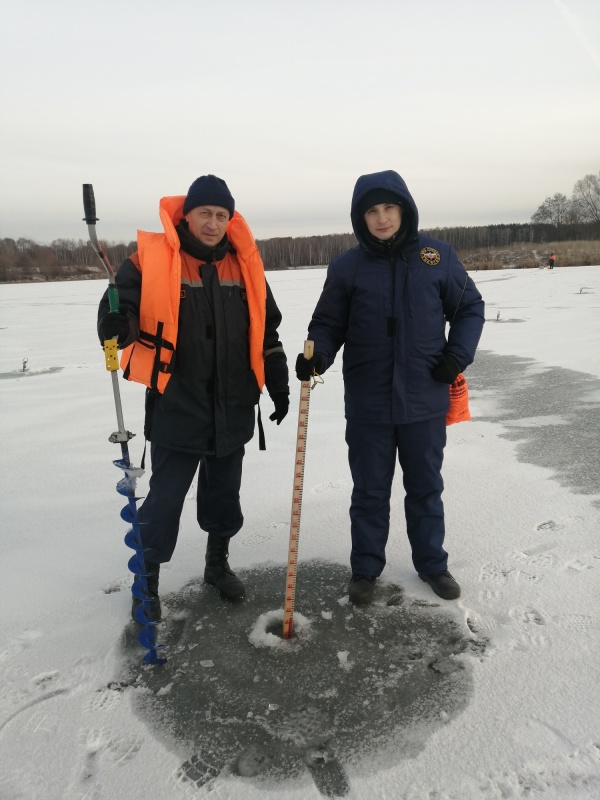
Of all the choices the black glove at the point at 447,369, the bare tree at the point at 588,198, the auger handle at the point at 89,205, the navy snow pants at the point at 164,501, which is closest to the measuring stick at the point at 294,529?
the navy snow pants at the point at 164,501

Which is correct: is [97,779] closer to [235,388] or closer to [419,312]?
[235,388]

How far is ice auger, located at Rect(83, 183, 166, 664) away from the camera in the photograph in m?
2.33

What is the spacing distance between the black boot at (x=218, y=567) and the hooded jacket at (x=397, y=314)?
3.44 feet

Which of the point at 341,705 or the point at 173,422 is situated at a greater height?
the point at 173,422

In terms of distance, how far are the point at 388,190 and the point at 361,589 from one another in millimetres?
2019

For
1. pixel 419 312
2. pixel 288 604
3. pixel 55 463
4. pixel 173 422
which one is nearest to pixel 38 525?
pixel 55 463

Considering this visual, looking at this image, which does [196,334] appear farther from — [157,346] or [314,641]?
[314,641]

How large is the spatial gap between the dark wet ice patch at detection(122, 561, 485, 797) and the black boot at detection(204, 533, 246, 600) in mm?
77

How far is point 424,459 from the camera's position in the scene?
9.31ft

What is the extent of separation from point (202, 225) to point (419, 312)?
1139mm

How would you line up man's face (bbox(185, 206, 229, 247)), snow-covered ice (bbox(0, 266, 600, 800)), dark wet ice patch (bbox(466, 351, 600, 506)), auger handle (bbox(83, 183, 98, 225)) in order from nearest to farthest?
1. snow-covered ice (bbox(0, 266, 600, 800))
2. auger handle (bbox(83, 183, 98, 225))
3. man's face (bbox(185, 206, 229, 247))
4. dark wet ice patch (bbox(466, 351, 600, 506))

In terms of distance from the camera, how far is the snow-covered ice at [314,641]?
191 centimetres

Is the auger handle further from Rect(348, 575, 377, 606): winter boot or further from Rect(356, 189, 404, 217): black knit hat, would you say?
Rect(348, 575, 377, 606): winter boot

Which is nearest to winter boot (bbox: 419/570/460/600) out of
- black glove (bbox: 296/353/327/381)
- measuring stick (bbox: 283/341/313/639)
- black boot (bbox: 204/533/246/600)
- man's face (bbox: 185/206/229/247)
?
measuring stick (bbox: 283/341/313/639)
